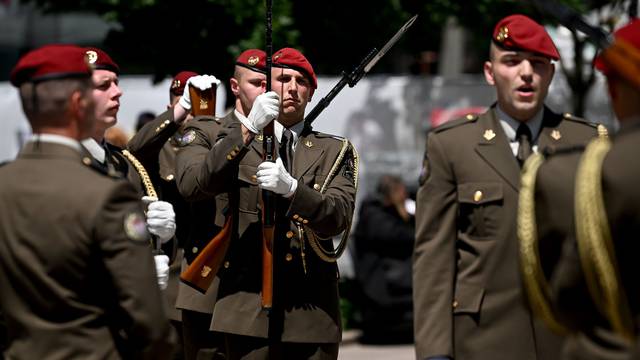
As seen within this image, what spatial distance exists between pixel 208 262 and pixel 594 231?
3.09 metres

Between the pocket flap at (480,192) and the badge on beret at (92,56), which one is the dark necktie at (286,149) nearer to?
the badge on beret at (92,56)

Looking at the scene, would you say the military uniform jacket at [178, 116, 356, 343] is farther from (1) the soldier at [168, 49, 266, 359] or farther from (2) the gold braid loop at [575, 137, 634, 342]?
(2) the gold braid loop at [575, 137, 634, 342]

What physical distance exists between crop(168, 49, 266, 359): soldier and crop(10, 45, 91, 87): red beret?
2275mm

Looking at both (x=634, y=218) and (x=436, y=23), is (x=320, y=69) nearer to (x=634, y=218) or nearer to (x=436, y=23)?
(x=436, y=23)

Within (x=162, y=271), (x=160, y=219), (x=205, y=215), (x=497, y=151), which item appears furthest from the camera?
(x=205, y=215)

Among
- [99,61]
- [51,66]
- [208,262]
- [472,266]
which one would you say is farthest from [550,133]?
[51,66]

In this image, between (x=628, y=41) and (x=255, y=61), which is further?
(x=255, y=61)

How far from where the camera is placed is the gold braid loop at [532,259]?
12.5 ft

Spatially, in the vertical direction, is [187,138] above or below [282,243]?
above

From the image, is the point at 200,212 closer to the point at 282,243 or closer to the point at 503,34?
the point at 282,243

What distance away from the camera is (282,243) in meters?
6.37

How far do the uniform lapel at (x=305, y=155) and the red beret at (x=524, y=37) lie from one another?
1337 millimetres

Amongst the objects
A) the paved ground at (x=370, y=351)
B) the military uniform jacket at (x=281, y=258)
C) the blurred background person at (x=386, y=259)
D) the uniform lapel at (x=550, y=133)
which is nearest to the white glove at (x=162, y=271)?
the military uniform jacket at (x=281, y=258)

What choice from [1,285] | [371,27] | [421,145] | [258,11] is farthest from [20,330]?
[421,145]
